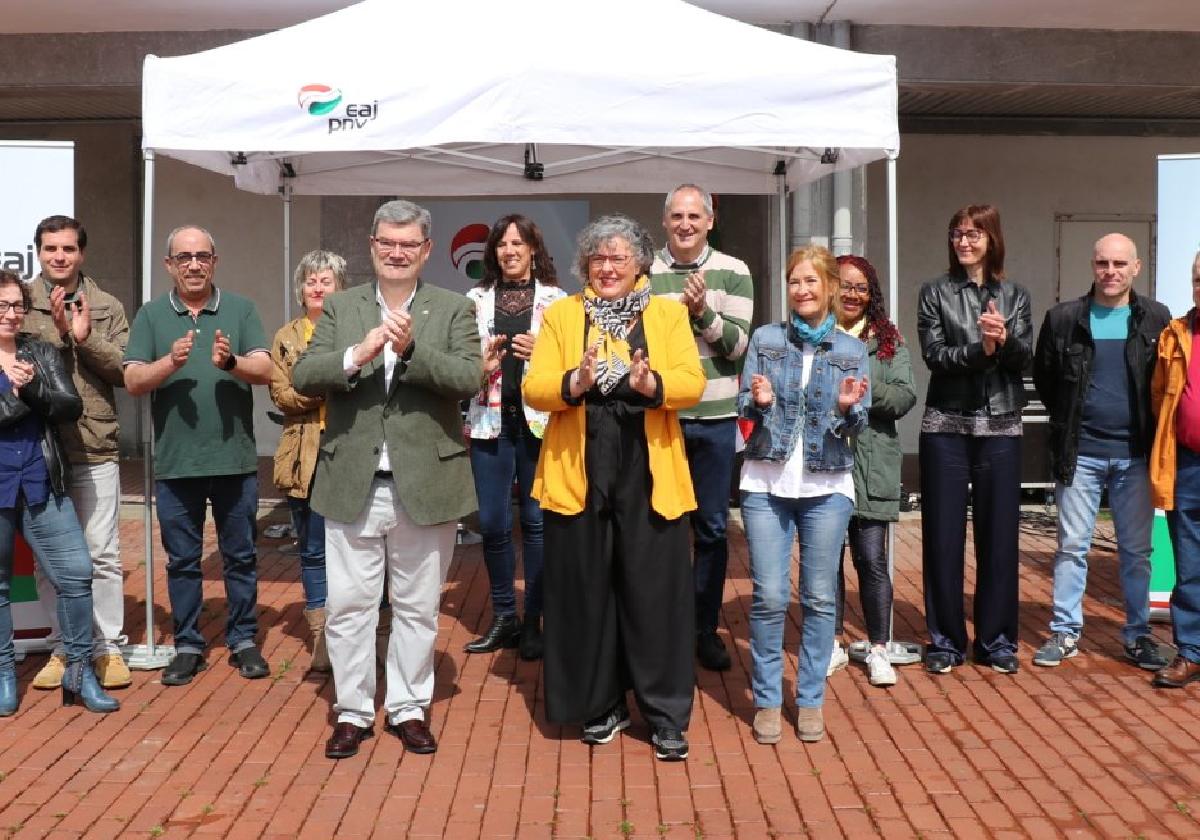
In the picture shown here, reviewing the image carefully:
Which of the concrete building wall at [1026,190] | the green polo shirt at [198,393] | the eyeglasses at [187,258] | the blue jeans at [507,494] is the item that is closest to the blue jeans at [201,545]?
the green polo shirt at [198,393]

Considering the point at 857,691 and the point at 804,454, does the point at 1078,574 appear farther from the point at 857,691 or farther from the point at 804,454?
the point at 804,454

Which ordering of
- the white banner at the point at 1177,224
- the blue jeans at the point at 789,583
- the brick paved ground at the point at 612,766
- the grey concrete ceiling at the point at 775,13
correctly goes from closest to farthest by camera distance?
the brick paved ground at the point at 612,766 < the blue jeans at the point at 789,583 < the white banner at the point at 1177,224 < the grey concrete ceiling at the point at 775,13

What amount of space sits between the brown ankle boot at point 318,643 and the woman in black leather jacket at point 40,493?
918mm

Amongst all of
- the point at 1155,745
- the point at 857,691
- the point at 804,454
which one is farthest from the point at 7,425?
the point at 1155,745

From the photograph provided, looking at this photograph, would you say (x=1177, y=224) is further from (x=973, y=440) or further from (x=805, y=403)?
(x=805, y=403)

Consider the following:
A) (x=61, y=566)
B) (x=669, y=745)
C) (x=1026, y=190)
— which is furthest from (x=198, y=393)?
(x=1026, y=190)

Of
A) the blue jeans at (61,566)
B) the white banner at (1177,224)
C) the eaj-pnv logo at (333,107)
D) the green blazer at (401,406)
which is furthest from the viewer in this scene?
the white banner at (1177,224)

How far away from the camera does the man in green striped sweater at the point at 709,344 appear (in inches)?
220

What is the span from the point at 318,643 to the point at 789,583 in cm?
231

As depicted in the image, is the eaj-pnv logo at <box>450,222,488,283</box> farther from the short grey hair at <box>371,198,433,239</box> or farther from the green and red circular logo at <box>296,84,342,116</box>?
the short grey hair at <box>371,198,433,239</box>

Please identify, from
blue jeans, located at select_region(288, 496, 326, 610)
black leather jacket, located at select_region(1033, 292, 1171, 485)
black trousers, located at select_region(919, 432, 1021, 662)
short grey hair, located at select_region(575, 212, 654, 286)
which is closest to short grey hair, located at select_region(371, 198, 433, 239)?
short grey hair, located at select_region(575, 212, 654, 286)

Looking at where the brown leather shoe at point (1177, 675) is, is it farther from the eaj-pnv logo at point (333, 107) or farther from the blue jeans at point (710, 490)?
the eaj-pnv logo at point (333, 107)

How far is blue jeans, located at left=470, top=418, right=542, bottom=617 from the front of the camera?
6152 mm

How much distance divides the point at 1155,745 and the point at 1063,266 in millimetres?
9521
